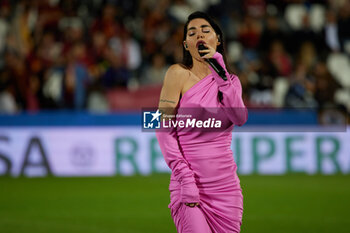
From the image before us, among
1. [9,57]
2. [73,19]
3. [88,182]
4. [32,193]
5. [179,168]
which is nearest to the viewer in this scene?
[179,168]

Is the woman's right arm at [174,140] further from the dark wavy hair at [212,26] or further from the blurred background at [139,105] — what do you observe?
the blurred background at [139,105]

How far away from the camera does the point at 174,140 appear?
3711 mm

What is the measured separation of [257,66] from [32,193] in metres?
6.07

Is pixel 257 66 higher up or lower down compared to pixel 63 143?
higher up

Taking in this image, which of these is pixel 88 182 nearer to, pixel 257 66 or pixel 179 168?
pixel 257 66

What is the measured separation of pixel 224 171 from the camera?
3.73 meters

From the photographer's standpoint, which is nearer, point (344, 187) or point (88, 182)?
point (344, 187)

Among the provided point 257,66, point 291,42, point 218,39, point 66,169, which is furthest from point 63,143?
point 218,39

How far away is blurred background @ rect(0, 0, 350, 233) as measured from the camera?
9594mm

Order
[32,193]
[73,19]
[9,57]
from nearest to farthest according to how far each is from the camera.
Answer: [32,193], [9,57], [73,19]

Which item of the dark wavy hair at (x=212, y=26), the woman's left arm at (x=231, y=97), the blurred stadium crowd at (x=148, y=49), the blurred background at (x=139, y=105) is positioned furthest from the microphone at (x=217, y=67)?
the blurred stadium crowd at (x=148, y=49)

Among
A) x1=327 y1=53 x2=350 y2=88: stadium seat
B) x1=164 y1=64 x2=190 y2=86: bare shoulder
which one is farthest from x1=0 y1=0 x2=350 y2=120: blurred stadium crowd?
x1=164 y1=64 x2=190 y2=86: bare shoulder

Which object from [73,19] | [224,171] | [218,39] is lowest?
[224,171]

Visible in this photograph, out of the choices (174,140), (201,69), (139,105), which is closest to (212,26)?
(201,69)
